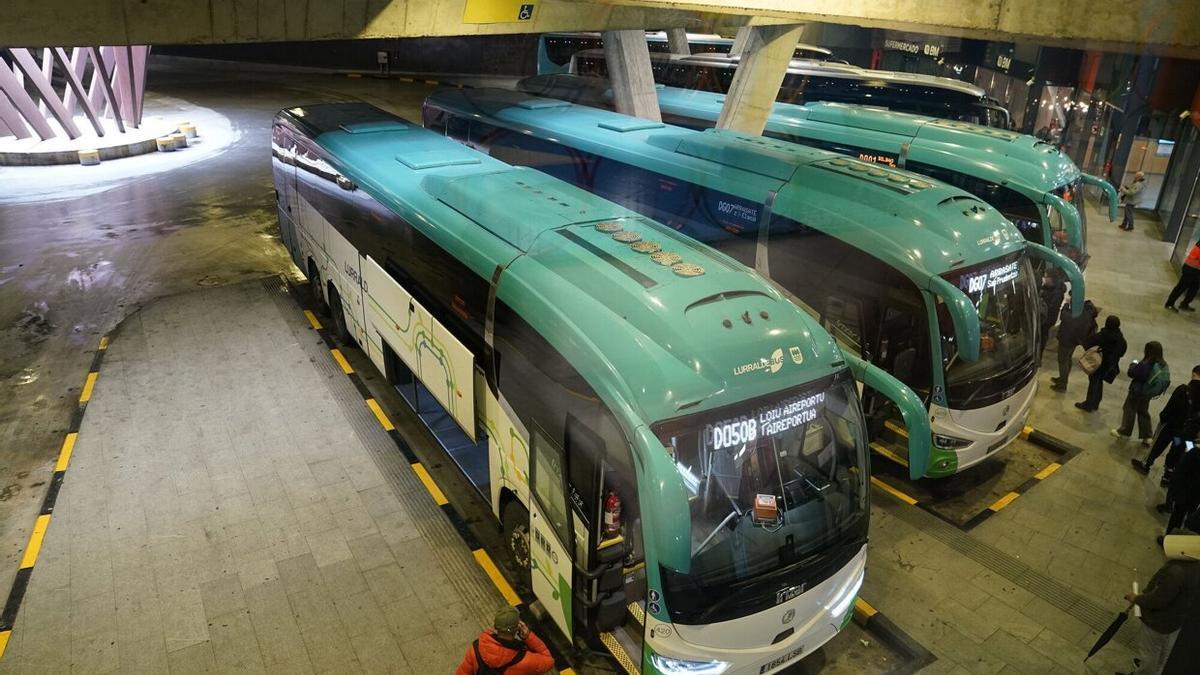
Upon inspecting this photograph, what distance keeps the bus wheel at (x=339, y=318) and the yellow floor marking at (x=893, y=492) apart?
7.18 meters

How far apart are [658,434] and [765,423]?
0.82 metres

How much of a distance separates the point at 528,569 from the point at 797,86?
1510 cm

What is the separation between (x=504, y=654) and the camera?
492 centimetres

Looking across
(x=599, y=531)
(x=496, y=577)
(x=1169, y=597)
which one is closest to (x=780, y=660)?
(x=599, y=531)

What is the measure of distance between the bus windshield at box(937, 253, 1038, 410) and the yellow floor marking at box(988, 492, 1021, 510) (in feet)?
4.12

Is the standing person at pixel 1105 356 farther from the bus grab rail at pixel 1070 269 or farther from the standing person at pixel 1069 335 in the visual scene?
the bus grab rail at pixel 1070 269

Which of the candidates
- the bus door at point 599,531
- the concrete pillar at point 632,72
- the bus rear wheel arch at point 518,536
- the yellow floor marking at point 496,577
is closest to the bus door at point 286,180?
the yellow floor marking at point 496,577

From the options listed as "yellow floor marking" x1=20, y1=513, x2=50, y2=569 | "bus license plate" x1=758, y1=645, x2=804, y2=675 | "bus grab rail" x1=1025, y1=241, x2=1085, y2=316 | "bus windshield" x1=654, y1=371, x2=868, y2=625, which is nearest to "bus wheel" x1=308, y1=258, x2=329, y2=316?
"yellow floor marking" x1=20, y1=513, x2=50, y2=569

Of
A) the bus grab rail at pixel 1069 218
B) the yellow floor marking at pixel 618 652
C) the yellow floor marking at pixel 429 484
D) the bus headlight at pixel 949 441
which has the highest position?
the bus grab rail at pixel 1069 218

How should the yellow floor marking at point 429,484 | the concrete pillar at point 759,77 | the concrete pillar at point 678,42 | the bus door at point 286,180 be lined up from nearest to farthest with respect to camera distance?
the yellow floor marking at point 429,484 → the bus door at point 286,180 → the concrete pillar at point 759,77 → the concrete pillar at point 678,42

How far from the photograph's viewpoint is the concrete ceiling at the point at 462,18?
24.7 ft

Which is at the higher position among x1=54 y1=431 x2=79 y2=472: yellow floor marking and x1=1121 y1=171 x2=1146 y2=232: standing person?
x1=1121 y1=171 x2=1146 y2=232: standing person

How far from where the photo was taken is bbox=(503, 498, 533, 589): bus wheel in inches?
257

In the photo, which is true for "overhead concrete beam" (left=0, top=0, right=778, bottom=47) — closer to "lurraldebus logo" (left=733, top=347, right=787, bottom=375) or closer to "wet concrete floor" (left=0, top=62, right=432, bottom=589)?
"wet concrete floor" (left=0, top=62, right=432, bottom=589)
